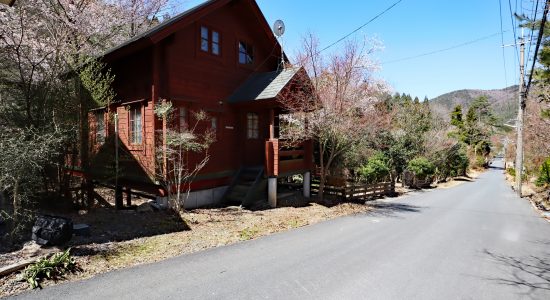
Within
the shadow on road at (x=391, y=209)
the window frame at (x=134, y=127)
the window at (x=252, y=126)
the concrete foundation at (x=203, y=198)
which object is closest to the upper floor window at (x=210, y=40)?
the window at (x=252, y=126)

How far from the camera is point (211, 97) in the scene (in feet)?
40.5

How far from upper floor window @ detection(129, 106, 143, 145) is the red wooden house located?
0.12ft

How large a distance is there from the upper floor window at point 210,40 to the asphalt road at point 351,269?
771 centimetres

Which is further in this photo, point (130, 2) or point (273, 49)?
point (130, 2)

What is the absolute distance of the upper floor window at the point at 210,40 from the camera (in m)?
12.1

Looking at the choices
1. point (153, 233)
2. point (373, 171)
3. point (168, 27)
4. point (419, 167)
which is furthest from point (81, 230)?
point (419, 167)

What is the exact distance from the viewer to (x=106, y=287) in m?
5.33

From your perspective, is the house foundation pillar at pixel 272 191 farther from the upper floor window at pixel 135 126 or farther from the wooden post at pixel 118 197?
the wooden post at pixel 118 197

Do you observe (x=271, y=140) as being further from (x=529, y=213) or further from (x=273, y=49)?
(x=529, y=213)

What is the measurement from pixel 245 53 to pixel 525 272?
40.0 ft

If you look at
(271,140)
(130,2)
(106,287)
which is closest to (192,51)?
(271,140)

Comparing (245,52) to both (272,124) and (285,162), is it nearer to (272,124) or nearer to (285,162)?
(272,124)

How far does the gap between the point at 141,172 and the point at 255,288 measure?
24.5 ft

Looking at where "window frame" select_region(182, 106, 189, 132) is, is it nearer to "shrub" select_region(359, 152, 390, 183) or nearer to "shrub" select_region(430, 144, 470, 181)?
"shrub" select_region(359, 152, 390, 183)
